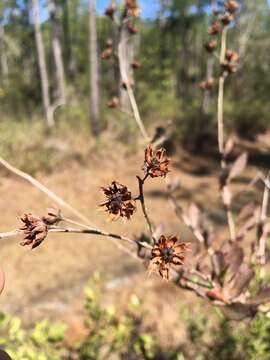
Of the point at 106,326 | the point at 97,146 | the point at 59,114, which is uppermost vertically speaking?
the point at 59,114

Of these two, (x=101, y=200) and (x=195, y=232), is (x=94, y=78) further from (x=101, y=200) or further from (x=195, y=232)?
(x=195, y=232)

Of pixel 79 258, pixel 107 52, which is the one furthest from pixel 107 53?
pixel 79 258

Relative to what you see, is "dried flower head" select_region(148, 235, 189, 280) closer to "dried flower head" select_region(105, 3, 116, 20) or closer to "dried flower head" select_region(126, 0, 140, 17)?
"dried flower head" select_region(126, 0, 140, 17)

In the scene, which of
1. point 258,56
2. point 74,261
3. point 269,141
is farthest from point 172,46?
point 74,261

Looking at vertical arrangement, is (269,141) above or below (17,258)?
above

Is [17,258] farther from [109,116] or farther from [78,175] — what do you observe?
[109,116]

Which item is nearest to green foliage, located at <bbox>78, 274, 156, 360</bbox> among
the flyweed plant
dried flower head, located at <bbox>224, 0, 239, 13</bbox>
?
the flyweed plant

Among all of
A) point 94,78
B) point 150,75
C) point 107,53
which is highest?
point 150,75
